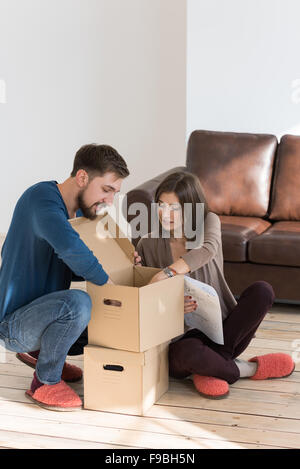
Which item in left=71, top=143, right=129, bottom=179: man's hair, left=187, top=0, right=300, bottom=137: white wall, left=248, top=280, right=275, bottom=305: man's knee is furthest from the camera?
left=187, top=0, right=300, bottom=137: white wall

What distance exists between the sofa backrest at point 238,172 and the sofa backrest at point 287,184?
53 mm

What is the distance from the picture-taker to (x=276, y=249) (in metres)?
3.70

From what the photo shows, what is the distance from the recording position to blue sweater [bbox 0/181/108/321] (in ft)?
8.09

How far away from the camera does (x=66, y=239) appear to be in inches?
Result: 96.4

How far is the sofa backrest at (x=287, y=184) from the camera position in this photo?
13.6 feet

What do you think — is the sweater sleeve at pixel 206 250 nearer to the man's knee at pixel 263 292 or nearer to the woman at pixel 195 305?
the woman at pixel 195 305

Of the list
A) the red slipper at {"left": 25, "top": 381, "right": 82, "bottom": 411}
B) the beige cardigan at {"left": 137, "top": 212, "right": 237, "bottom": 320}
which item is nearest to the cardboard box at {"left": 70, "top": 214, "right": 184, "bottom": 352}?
the beige cardigan at {"left": 137, "top": 212, "right": 237, "bottom": 320}

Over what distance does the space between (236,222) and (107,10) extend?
78.7 inches

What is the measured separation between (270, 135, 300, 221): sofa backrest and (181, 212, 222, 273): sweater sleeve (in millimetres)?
1399

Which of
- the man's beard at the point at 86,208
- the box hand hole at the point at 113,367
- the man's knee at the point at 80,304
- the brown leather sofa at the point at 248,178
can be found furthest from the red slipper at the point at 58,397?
the brown leather sofa at the point at 248,178

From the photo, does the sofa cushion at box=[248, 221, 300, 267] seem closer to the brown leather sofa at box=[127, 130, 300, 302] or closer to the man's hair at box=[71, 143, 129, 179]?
the brown leather sofa at box=[127, 130, 300, 302]

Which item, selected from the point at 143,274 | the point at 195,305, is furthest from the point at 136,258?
the point at 195,305

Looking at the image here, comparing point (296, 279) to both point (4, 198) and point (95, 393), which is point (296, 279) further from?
point (4, 198)
